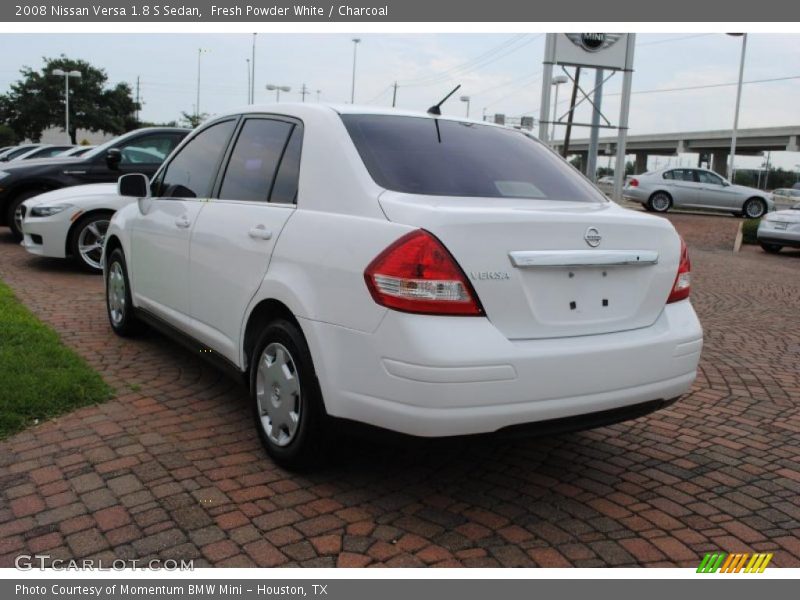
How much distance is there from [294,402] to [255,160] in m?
1.46

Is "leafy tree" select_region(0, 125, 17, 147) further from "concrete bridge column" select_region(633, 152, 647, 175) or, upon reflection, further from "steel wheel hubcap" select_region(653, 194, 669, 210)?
"concrete bridge column" select_region(633, 152, 647, 175)

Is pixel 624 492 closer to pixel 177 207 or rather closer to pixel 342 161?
pixel 342 161

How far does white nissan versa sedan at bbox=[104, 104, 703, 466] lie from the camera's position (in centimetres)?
288

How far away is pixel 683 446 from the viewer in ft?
13.6

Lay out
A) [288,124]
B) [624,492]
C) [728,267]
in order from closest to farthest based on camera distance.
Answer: [624,492] < [288,124] < [728,267]

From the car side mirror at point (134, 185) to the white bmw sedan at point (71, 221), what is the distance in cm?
359

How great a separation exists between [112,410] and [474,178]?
2.51 metres

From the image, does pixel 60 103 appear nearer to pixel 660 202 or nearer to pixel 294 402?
pixel 660 202

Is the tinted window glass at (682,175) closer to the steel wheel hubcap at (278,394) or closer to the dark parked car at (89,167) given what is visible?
the dark parked car at (89,167)

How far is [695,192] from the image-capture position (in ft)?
76.0

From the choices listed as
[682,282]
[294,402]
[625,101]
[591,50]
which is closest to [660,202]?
[625,101]

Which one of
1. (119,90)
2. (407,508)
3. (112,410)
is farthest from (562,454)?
(119,90)

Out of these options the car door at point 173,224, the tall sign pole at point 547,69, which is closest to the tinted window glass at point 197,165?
the car door at point 173,224

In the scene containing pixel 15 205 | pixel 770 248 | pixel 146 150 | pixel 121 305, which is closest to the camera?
pixel 121 305
